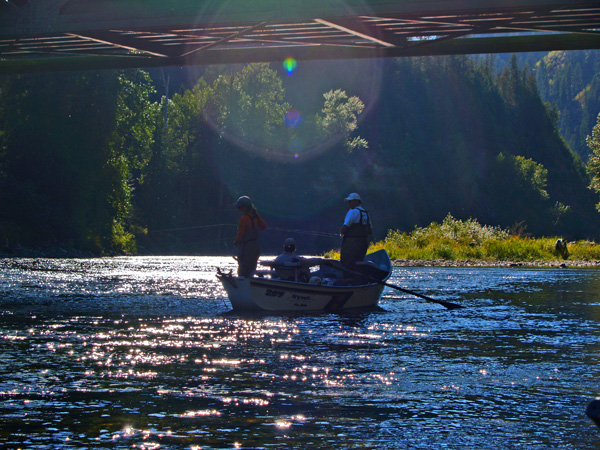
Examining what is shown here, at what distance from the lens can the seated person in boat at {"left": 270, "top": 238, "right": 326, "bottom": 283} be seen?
52.0 ft

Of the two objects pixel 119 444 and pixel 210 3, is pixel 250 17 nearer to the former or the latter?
pixel 210 3

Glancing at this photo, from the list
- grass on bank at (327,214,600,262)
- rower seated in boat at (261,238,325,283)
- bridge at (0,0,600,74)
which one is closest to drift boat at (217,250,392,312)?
rower seated in boat at (261,238,325,283)

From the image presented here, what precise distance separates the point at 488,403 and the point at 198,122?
2755 inches

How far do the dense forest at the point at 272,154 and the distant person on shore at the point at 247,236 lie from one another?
28.7m

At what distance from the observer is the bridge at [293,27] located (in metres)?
16.2

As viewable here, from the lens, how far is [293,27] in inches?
723

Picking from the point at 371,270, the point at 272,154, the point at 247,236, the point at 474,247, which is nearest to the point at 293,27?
the point at 247,236

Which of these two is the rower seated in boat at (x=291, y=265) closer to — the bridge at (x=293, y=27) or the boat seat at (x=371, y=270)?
the boat seat at (x=371, y=270)

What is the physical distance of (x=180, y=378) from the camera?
8.91 metres

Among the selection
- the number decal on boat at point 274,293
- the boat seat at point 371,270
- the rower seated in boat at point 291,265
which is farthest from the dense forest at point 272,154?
the number decal on boat at point 274,293

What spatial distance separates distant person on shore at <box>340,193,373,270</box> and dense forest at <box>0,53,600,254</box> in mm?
29043

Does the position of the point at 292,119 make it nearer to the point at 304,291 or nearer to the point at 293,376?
the point at 304,291

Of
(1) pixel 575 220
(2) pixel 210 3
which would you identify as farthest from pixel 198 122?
(1) pixel 575 220

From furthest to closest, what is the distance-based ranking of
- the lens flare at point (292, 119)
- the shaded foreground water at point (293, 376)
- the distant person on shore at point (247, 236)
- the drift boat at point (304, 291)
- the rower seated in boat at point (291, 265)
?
the lens flare at point (292, 119) → the distant person on shore at point (247, 236) → the rower seated in boat at point (291, 265) → the drift boat at point (304, 291) → the shaded foreground water at point (293, 376)
